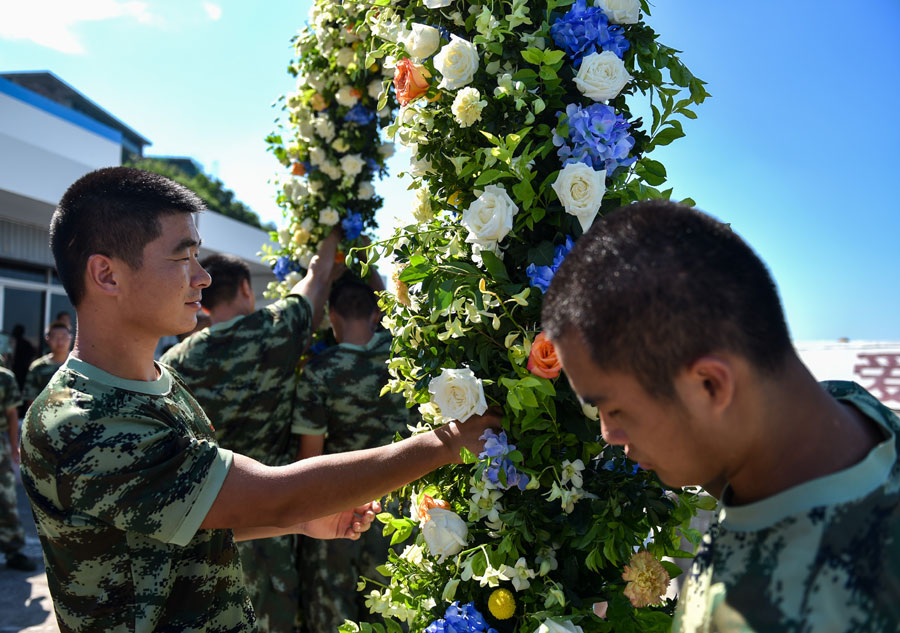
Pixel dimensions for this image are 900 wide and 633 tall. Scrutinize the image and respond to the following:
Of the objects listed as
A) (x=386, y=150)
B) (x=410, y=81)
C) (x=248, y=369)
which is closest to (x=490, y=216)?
(x=410, y=81)

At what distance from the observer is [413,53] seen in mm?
2020

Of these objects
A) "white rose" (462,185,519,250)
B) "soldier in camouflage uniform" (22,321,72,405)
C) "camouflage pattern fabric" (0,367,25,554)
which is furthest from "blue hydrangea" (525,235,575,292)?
"soldier in camouflage uniform" (22,321,72,405)

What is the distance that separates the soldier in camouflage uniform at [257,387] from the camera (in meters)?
3.40

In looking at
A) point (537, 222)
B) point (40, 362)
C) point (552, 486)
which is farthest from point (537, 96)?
point (40, 362)

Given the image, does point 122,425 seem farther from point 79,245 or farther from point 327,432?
point 327,432

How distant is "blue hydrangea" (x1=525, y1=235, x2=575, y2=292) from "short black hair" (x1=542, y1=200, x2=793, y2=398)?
63cm

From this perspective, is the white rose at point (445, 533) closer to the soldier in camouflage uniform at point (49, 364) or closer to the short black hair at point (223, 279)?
the short black hair at point (223, 279)

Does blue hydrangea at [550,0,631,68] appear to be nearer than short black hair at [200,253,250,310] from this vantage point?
Yes

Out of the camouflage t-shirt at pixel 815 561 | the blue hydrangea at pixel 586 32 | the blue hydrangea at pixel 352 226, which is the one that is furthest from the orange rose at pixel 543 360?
the blue hydrangea at pixel 352 226

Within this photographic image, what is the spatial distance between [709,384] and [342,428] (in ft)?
9.47

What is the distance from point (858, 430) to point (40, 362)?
892cm

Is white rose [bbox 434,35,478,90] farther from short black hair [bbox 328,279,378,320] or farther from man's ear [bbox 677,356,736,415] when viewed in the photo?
short black hair [bbox 328,279,378,320]

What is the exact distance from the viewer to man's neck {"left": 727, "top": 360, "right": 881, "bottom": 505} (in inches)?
41.1

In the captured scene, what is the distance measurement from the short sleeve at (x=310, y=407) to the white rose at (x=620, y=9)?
240cm
